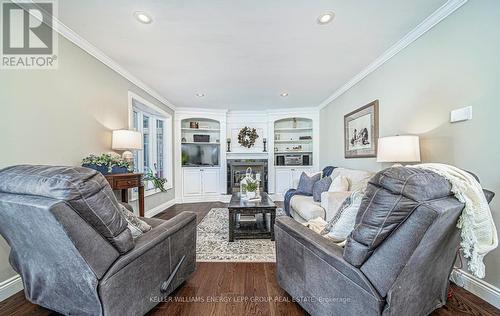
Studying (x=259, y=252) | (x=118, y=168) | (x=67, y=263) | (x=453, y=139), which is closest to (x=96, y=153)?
(x=118, y=168)

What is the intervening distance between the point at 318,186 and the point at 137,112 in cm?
359

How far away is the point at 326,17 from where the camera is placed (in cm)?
199

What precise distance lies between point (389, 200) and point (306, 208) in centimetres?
197

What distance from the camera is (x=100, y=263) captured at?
112 centimetres

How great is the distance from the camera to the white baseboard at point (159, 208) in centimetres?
400

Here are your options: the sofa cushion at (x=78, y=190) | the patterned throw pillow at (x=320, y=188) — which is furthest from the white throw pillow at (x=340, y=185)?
the sofa cushion at (x=78, y=190)

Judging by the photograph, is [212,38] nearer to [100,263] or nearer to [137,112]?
[100,263]

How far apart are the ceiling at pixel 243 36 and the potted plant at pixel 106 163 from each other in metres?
Result: 1.31

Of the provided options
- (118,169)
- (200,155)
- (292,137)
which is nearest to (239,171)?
(200,155)

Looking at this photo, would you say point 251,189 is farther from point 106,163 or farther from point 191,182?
point 191,182

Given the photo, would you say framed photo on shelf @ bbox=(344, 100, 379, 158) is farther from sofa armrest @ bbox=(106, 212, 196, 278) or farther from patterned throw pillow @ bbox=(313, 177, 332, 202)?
sofa armrest @ bbox=(106, 212, 196, 278)

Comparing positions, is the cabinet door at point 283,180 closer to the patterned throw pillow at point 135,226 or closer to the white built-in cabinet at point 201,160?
the white built-in cabinet at point 201,160

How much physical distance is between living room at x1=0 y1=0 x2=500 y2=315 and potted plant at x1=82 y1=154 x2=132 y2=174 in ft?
0.06

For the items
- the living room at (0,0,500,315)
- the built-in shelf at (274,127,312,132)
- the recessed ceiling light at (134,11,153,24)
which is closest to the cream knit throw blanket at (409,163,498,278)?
the living room at (0,0,500,315)
